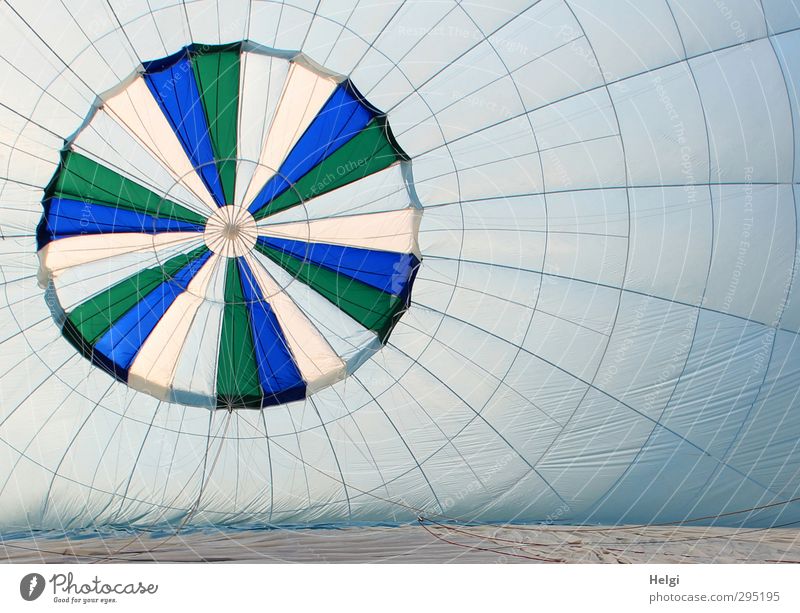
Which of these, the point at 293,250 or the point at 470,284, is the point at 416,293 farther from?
the point at 293,250

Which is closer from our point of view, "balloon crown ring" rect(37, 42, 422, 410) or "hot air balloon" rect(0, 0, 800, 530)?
"hot air balloon" rect(0, 0, 800, 530)

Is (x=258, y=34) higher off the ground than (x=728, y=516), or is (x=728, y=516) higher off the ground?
(x=258, y=34)

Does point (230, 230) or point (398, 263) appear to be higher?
point (230, 230)

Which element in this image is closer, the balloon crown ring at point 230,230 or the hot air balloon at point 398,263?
the hot air balloon at point 398,263
